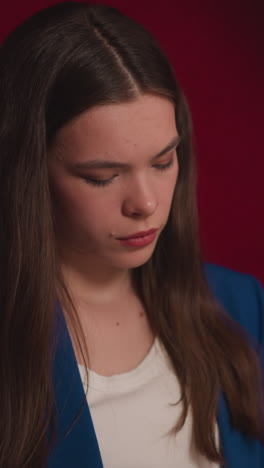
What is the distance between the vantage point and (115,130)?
3.01 ft

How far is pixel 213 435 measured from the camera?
1.11 m

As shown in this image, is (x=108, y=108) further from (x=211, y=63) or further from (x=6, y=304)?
(x=211, y=63)

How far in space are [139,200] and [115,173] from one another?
2.1 inches

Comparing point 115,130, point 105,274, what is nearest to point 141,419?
point 105,274

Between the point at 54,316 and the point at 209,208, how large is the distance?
2.07ft

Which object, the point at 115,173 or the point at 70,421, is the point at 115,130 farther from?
the point at 70,421

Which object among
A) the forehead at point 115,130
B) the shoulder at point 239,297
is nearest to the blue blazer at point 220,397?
the shoulder at point 239,297

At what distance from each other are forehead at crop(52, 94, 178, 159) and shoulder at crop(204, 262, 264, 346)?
411 millimetres

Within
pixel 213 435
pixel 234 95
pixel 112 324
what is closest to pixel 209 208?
pixel 234 95

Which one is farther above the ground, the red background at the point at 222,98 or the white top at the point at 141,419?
the red background at the point at 222,98

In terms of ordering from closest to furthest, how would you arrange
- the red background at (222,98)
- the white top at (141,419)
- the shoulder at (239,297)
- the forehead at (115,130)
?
the forehead at (115,130)
the white top at (141,419)
the shoulder at (239,297)
the red background at (222,98)

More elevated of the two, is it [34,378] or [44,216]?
[44,216]

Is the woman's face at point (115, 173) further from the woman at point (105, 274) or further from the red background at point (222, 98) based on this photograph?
the red background at point (222, 98)

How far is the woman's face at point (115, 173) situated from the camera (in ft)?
3.02
